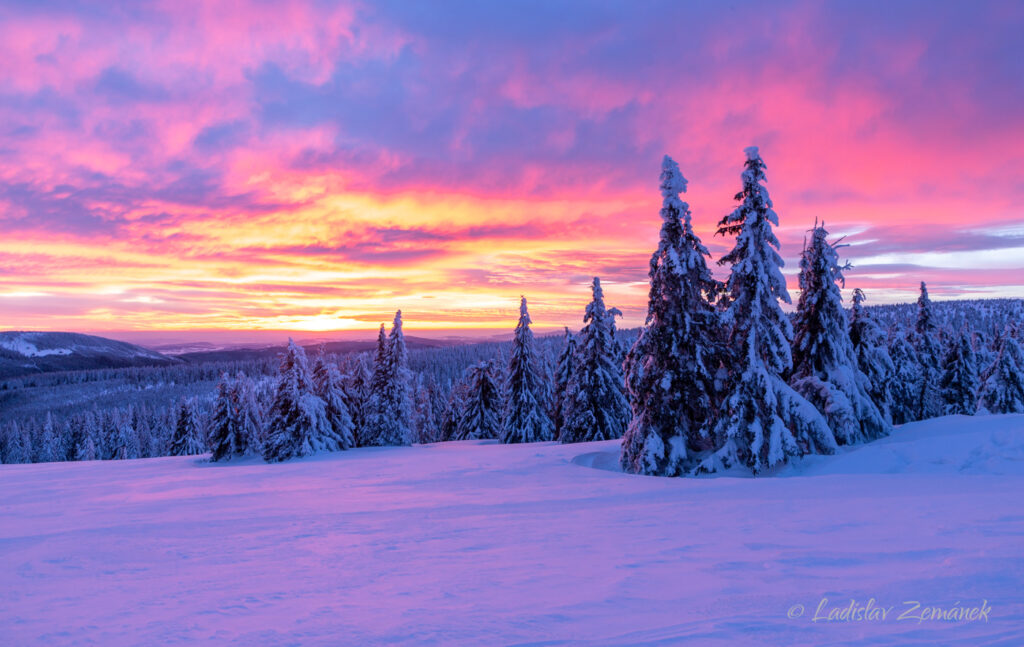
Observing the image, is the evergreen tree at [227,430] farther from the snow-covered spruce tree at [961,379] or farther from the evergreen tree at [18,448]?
the evergreen tree at [18,448]

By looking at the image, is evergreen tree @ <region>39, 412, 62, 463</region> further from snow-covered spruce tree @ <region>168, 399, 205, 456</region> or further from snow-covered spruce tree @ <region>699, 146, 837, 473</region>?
snow-covered spruce tree @ <region>699, 146, 837, 473</region>

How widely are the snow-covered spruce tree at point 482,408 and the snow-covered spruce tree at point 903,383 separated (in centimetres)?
3029

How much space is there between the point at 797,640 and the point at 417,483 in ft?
41.3

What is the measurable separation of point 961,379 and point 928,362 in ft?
8.06

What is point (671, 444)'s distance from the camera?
18.4 meters

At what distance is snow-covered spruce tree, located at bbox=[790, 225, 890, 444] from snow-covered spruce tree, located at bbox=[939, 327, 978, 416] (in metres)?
25.9

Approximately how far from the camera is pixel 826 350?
2134 centimetres

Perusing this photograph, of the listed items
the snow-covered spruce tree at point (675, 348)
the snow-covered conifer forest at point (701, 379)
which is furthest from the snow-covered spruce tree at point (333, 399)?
the snow-covered spruce tree at point (675, 348)

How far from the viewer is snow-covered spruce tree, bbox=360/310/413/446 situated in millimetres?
42094

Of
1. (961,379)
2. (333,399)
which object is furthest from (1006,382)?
(333,399)

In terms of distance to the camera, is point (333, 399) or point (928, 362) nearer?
point (333, 399)

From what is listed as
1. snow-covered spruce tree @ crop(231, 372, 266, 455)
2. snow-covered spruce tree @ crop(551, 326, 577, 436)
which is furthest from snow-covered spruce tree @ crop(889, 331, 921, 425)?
snow-covered spruce tree @ crop(231, 372, 266, 455)

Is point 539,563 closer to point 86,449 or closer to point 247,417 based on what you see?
point 247,417

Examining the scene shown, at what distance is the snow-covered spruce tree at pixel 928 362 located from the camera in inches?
1618
